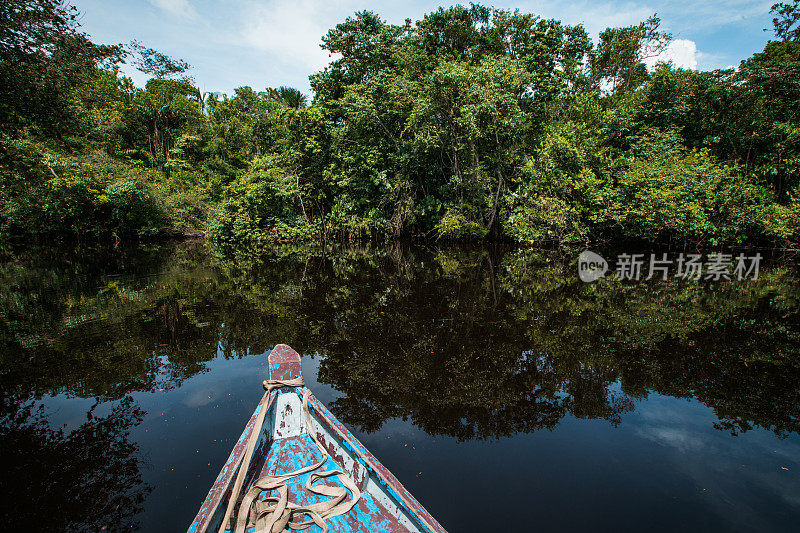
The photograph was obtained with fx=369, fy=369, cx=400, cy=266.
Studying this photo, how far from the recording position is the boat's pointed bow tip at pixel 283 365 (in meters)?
3.05

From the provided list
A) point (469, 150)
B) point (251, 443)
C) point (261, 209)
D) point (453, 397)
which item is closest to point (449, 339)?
point (453, 397)

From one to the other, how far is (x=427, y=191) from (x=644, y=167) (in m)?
9.51

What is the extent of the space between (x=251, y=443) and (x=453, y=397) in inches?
90.0

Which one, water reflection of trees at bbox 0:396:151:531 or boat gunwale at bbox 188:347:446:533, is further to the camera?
water reflection of trees at bbox 0:396:151:531

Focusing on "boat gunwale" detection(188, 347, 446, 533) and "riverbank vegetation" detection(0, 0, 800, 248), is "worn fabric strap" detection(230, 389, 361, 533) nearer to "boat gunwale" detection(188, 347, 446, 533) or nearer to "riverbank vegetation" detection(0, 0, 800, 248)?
"boat gunwale" detection(188, 347, 446, 533)

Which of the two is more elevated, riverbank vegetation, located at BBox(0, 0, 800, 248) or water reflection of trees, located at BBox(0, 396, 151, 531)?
riverbank vegetation, located at BBox(0, 0, 800, 248)

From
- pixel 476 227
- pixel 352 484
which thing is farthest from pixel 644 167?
pixel 352 484

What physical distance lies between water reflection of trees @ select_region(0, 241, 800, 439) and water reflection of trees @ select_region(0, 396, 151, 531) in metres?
0.75

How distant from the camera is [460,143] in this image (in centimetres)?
1563

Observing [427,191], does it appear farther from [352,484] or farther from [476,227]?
[352,484]

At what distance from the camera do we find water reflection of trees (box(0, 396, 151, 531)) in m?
2.64

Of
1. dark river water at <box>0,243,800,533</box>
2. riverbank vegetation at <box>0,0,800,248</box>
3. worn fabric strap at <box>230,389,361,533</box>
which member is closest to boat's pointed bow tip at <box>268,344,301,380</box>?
worn fabric strap at <box>230,389,361,533</box>

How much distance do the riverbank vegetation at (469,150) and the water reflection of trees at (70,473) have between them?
25.4 feet

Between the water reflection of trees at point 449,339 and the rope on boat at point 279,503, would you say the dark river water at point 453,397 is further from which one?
the rope on boat at point 279,503
